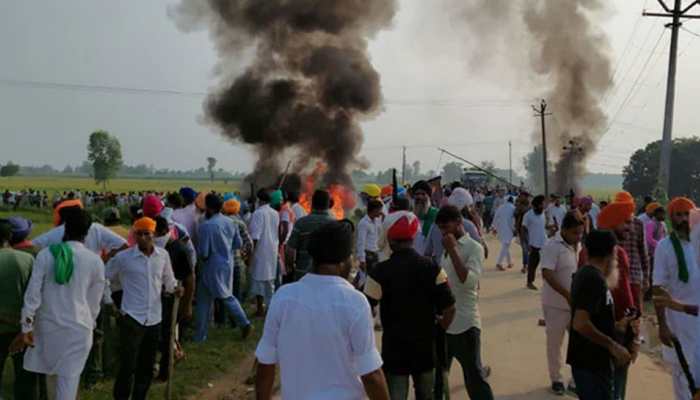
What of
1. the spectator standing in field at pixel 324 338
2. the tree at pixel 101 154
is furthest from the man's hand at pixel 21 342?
the tree at pixel 101 154

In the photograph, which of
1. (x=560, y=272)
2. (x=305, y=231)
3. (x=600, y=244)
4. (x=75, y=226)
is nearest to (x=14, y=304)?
(x=75, y=226)

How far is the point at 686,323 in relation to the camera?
4.46 meters

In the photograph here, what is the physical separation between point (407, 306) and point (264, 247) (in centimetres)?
509

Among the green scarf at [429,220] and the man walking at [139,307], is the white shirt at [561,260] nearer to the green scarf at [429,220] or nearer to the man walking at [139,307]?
the green scarf at [429,220]

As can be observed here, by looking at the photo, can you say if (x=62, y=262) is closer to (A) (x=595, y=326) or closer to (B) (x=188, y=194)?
(A) (x=595, y=326)

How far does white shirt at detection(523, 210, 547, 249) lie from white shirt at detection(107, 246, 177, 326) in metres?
7.89

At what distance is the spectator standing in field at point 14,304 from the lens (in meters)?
4.27

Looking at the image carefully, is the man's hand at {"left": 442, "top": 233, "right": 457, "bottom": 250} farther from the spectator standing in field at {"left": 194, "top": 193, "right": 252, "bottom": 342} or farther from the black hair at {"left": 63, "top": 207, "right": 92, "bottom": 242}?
the spectator standing in field at {"left": 194, "top": 193, "right": 252, "bottom": 342}

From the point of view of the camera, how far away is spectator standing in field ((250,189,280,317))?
8.52 metres

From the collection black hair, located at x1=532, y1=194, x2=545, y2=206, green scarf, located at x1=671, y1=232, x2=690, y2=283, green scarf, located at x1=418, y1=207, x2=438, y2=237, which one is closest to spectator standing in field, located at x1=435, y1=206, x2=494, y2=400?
green scarf, located at x1=671, y1=232, x2=690, y2=283

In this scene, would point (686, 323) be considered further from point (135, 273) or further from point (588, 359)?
point (135, 273)

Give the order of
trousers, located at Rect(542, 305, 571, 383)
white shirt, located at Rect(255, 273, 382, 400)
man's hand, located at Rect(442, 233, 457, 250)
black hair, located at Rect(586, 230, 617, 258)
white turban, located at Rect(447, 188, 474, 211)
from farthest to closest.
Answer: white turban, located at Rect(447, 188, 474, 211), trousers, located at Rect(542, 305, 571, 383), man's hand, located at Rect(442, 233, 457, 250), black hair, located at Rect(586, 230, 617, 258), white shirt, located at Rect(255, 273, 382, 400)

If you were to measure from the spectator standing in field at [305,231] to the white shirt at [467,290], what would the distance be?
186 centimetres

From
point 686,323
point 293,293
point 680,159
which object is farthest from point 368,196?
point 680,159
